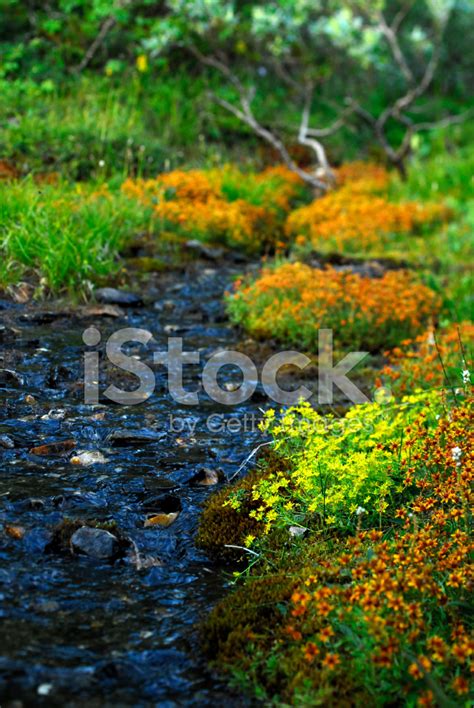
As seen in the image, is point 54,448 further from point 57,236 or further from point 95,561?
point 57,236

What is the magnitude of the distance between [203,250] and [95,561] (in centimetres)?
605

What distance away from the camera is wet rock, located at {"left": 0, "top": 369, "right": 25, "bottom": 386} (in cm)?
543

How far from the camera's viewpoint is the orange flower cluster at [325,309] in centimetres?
709

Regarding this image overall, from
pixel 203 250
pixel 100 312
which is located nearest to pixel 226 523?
pixel 100 312

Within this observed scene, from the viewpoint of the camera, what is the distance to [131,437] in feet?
16.0

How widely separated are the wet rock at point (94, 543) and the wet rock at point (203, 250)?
229 inches

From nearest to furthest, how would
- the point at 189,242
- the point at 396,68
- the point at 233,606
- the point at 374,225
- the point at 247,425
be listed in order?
the point at 233,606 → the point at 247,425 → the point at 189,242 → the point at 374,225 → the point at 396,68

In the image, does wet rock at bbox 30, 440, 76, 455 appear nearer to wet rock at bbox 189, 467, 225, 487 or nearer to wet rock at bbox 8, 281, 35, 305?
wet rock at bbox 189, 467, 225, 487

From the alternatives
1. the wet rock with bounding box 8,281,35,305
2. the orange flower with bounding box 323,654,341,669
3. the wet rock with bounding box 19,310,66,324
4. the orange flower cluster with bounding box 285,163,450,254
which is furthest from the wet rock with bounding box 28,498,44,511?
the orange flower cluster with bounding box 285,163,450,254

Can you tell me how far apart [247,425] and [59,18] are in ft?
34.5

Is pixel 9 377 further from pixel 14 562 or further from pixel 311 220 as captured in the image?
pixel 311 220

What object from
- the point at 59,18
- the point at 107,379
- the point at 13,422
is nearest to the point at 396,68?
the point at 59,18

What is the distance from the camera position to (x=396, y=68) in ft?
56.5

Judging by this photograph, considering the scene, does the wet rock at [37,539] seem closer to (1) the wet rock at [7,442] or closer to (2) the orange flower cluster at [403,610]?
(1) the wet rock at [7,442]
